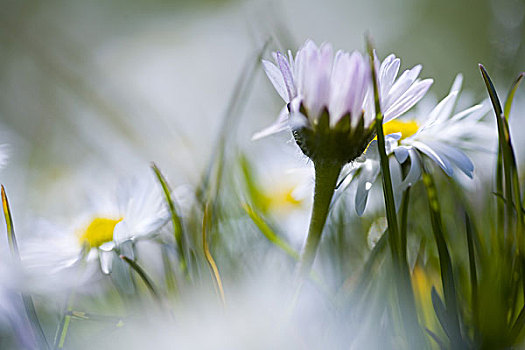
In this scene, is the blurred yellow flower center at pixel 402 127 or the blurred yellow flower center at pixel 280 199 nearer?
the blurred yellow flower center at pixel 402 127

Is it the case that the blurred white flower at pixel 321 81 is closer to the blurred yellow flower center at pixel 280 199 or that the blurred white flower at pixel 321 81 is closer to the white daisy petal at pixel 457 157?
the white daisy petal at pixel 457 157

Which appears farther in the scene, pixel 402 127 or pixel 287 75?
pixel 402 127

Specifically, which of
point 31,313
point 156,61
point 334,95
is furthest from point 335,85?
point 156,61

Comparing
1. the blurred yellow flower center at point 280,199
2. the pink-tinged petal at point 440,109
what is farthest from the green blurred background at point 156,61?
the pink-tinged petal at point 440,109

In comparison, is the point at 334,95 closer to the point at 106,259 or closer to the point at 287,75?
the point at 287,75

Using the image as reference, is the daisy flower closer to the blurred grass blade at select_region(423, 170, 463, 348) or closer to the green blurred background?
the blurred grass blade at select_region(423, 170, 463, 348)

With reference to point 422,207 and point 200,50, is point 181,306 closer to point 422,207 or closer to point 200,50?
point 422,207

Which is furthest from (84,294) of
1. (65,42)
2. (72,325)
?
(65,42)
